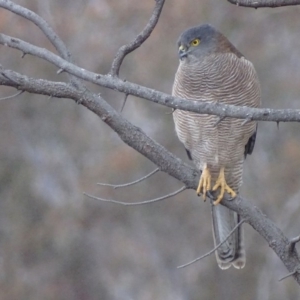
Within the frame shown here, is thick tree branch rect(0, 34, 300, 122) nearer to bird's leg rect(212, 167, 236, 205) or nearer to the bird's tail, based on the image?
bird's leg rect(212, 167, 236, 205)

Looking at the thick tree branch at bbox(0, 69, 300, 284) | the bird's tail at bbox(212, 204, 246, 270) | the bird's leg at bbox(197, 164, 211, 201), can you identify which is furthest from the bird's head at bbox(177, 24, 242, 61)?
the thick tree branch at bbox(0, 69, 300, 284)

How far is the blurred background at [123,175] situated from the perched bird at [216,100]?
4364 mm

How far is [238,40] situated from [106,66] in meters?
1.85

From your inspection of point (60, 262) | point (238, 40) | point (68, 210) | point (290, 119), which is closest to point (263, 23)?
point (238, 40)

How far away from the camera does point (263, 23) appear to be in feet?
35.1

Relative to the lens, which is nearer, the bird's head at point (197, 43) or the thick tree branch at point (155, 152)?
the thick tree branch at point (155, 152)

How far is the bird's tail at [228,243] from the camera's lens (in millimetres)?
5527

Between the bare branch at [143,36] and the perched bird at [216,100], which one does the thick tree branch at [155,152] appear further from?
the perched bird at [216,100]

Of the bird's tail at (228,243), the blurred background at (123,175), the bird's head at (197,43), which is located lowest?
the bird's tail at (228,243)

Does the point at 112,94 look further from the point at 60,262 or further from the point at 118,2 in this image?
the point at 60,262

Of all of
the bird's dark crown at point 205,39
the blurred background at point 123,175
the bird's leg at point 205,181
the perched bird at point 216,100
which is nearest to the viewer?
the bird's leg at point 205,181

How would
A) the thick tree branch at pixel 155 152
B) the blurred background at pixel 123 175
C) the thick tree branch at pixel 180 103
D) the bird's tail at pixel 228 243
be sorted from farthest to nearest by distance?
the blurred background at pixel 123 175, the bird's tail at pixel 228 243, the thick tree branch at pixel 155 152, the thick tree branch at pixel 180 103

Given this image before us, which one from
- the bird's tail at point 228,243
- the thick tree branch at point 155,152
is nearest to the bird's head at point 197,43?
the bird's tail at point 228,243

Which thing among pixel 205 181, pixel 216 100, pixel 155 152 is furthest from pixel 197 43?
pixel 155 152
